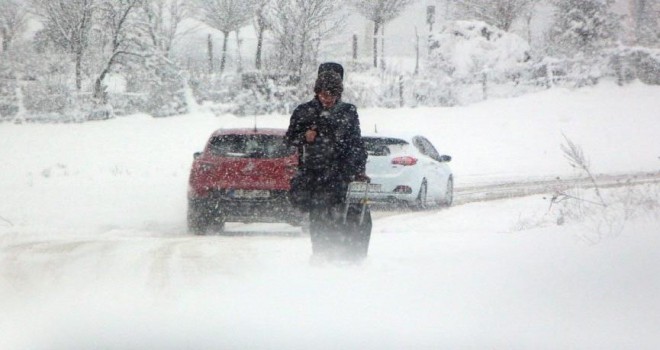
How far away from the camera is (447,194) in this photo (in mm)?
9898

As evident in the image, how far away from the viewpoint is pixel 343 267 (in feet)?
19.8

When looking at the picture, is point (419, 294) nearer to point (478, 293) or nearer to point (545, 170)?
point (478, 293)

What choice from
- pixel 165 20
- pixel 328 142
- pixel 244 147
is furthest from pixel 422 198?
pixel 328 142

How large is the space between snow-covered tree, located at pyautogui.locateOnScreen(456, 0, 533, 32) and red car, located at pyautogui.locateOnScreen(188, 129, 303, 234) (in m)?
2.01

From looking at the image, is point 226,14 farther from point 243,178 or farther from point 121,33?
point 243,178

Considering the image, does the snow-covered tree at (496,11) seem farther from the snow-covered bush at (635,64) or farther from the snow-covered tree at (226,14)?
the snow-covered tree at (226,14)

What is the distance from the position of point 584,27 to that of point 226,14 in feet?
6.90

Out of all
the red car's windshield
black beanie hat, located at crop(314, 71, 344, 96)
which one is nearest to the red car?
the red car's windshield

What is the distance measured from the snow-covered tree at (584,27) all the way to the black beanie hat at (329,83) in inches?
52.8

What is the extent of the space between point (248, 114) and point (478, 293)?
239cm

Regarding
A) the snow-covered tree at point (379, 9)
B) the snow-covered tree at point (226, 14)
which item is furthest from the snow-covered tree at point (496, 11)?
the snow-covered tree at point (226, 14)

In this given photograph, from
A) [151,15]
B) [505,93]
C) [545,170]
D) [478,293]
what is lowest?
[478,293]

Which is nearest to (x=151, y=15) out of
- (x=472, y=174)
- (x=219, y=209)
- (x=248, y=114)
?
(x=248, y=114)

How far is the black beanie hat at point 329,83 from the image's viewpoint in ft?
17.9
